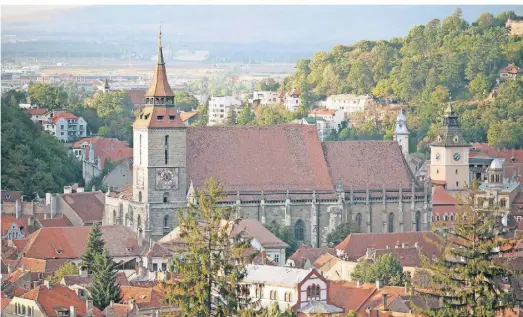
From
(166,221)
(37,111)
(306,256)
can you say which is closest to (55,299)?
(306,256)

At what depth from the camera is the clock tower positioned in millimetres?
105250

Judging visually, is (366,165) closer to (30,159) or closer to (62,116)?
(30,159)

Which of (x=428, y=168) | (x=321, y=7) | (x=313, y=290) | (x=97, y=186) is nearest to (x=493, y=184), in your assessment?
(x=428, y=168)

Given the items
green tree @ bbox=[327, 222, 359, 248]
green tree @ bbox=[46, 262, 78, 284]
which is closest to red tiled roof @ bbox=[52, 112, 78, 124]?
green tree @ bbox=[327, 222, 359, 248]

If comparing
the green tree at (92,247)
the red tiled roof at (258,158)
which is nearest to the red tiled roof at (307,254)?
the red tiled roof at (258,158)

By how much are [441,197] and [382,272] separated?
106 ft

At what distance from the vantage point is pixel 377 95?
157m

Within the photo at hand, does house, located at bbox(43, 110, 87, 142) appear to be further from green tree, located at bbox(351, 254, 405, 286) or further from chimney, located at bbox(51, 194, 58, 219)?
green tree, located at bbox(351, 254, 405, 286)

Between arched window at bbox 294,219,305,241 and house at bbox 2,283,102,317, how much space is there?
26145mm

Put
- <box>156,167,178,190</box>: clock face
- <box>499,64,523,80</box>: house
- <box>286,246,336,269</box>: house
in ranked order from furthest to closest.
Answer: <box>499,64,523,80</box>: house < <box>156,167,178,190</box>: clock face < <box>286,246,336,269</box>: house

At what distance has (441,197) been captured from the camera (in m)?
100

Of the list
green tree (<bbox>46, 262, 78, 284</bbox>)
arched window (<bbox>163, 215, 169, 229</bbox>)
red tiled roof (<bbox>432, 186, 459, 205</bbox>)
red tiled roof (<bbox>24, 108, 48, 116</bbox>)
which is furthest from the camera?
red tiled roof (<bbox>24, 108, 48, 116</bbox>)

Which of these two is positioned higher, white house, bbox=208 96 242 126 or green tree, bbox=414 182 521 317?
green tree, bbox=414 182 521 317

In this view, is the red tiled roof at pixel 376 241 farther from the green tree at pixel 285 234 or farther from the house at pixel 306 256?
the green tree at pixel 285 234
